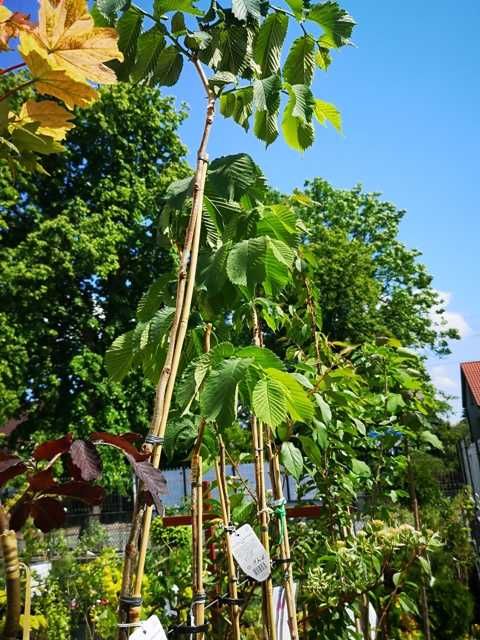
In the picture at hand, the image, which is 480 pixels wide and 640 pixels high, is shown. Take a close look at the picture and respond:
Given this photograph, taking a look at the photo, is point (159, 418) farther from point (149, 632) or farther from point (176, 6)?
point (176, 6)

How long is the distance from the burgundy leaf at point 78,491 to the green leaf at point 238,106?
103 centimetres

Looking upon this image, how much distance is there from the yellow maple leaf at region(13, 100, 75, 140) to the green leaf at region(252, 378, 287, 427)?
0.60m

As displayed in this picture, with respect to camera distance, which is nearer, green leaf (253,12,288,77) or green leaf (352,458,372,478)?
green leaf (253,12,288,77)

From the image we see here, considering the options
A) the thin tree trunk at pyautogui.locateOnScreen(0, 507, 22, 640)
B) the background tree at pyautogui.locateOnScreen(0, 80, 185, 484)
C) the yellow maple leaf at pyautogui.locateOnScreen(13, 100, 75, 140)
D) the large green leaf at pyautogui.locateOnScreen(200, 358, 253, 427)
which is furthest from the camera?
the background tree at pyautogui.locateOnScreen(0, 80, 185, 484)

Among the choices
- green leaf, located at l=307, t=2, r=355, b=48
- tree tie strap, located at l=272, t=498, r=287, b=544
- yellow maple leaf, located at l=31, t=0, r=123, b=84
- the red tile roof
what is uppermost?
the red tile roof

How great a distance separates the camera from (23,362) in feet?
41.1

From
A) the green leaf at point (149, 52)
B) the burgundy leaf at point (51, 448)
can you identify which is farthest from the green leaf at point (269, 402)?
the green leaf at point (149, 52)

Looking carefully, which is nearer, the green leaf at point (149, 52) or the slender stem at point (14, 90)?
the slender stem at point (14, 90)

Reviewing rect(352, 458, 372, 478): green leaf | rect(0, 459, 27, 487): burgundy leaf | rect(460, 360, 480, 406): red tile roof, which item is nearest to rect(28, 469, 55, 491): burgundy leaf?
rect(0, 459, 27, 487): burgundy leaf

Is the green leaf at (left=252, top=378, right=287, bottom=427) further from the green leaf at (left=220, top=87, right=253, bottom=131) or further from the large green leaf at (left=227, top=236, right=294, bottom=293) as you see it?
the green leaf at (left=220, top=87, right=253, bottom=131)

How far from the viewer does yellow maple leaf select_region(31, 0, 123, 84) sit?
0.71 m

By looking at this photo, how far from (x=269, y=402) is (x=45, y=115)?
0.65m

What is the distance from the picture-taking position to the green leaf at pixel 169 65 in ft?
4.17

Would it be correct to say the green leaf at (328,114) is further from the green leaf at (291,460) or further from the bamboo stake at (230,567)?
the green leaf at (291,460)
